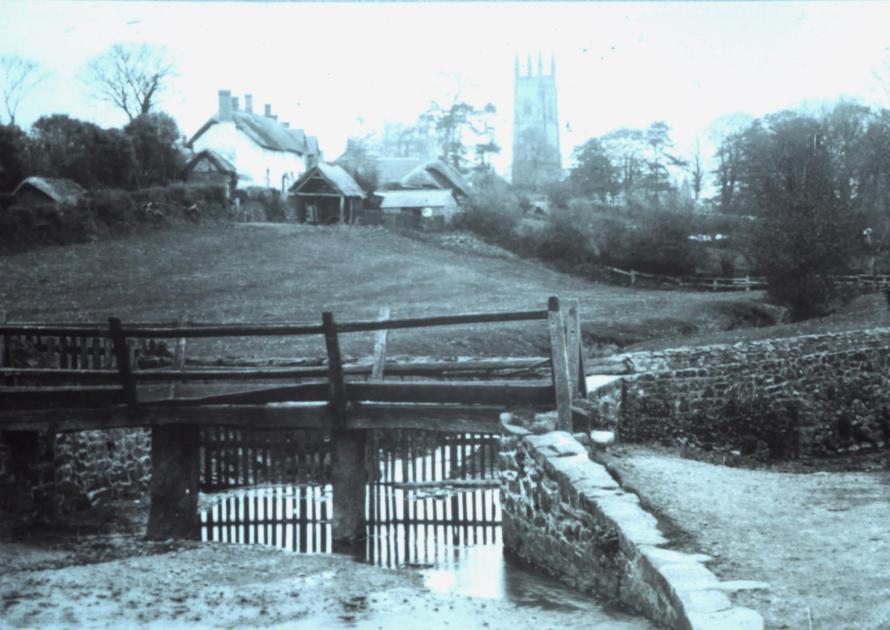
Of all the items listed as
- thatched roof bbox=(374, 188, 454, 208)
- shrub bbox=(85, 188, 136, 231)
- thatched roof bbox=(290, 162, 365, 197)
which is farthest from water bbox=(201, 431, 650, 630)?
thatched roof bbox=(374, 188, 454, 208)

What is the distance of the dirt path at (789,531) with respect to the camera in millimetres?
5594

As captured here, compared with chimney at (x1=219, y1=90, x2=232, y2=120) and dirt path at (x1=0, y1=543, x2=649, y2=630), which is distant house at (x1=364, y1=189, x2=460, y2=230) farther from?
dirt path at (x1=0, y1=543, x2=649, y2=630)

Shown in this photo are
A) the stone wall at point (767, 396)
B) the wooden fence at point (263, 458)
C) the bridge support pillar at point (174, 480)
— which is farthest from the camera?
the stone wall at point (767, 396)

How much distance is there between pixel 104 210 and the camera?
26.2 metres

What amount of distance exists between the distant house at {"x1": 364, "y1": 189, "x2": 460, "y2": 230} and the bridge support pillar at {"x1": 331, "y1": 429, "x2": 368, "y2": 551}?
37467 mm

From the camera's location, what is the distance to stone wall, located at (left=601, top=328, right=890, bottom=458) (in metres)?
14.2

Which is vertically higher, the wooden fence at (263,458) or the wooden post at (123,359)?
the wooden post at (123,359)

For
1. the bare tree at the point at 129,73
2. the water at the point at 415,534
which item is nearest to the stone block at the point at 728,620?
the water at the point at 415,534

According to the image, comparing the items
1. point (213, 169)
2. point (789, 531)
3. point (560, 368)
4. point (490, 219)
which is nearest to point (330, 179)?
point (213, 169)

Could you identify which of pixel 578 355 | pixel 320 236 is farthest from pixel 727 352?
pixel 320 236

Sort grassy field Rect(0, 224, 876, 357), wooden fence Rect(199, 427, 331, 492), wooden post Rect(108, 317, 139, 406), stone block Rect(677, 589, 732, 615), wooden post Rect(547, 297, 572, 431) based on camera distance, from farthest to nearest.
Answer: grassy field Rect(0, 224, 876, 357) → wooden fence Rect(199, 427, 331, 492) → wooden post Rect(108, 317, 139, 406) → wooden post Rect(547, 297, 572, 431) → stone block Rect(677, 589, 732, 615)

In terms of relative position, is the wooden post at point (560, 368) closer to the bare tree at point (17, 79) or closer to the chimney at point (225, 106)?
the bare tree at point (17, 79)

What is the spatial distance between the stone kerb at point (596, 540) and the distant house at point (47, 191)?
14.5m

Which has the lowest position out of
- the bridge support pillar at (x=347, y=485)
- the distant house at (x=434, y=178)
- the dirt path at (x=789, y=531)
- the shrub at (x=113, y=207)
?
the bridge support pillar at (x=347, y=485)
